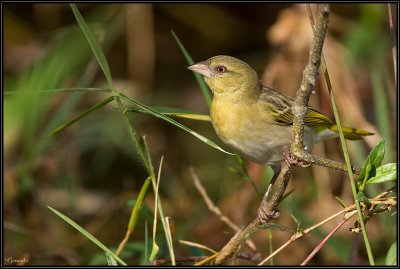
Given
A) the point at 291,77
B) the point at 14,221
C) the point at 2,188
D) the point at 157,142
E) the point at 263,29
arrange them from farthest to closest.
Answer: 1. the point at 263,29
2. the point at 157,142
3. the point at 291,77
4. the point at 14,221
5. the point at 2,188

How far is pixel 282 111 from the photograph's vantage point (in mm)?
3215

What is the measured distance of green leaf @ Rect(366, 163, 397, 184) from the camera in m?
2.04

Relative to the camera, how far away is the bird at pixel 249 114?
10.2 feet

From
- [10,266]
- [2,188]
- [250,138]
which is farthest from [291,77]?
[10,266]

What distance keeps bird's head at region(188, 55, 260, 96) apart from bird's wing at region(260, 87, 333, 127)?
0.33 feet

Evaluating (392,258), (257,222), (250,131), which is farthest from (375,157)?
(250,131)

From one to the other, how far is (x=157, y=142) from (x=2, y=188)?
2.07m

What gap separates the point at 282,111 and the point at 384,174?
1.21 metres

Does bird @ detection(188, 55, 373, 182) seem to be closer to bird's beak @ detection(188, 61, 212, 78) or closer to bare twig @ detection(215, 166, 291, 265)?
bird's beak @ detection(188, 61, 212, 78)

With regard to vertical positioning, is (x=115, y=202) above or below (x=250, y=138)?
below

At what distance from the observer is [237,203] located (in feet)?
15.2

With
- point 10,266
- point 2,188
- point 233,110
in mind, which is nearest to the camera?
point 10,266

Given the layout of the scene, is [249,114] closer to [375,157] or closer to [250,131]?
[250,131]

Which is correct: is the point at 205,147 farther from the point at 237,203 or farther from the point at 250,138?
the point at 250,138
